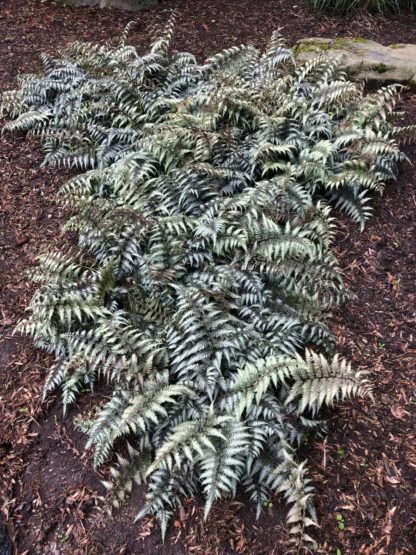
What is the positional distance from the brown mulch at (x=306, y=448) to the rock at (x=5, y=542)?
4cm

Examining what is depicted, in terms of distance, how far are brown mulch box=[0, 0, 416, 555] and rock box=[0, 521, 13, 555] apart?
4 centimetres

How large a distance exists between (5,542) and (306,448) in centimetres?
194

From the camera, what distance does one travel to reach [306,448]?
322 cm

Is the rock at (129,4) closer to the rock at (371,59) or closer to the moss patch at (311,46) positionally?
the moss patch at (311,46)

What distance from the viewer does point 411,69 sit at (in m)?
6.23

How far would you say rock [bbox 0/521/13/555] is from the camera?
297 centimetres

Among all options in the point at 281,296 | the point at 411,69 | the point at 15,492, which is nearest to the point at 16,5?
the point at 411,69

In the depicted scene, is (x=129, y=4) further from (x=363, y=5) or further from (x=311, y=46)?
(x=363, y=5)

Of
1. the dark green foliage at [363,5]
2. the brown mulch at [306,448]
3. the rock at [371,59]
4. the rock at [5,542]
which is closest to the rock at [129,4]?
the dark green foliage at [363,5]

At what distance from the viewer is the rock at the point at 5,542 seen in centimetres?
297

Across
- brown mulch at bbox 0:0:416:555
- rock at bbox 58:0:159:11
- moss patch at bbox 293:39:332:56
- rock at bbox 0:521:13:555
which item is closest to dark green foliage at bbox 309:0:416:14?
moss patch at bbox 293:39:332:56

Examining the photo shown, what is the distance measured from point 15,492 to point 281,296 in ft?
7.52

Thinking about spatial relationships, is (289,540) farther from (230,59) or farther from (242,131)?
(230,59)

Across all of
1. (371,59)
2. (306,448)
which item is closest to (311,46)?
(371,59)
